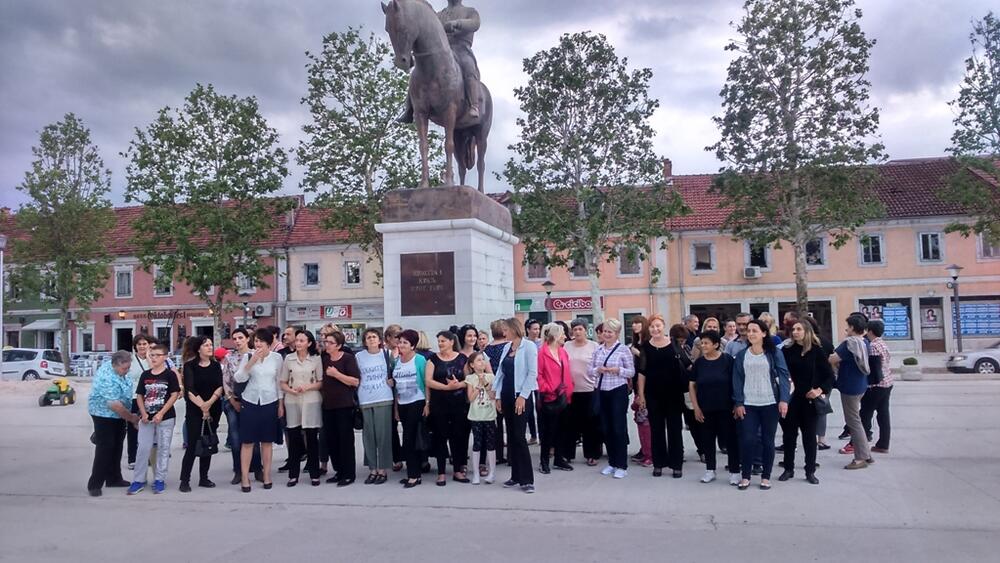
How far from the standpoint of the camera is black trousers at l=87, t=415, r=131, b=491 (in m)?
8.07

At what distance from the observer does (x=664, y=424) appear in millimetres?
8438

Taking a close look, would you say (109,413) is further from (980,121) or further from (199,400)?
(980,121)

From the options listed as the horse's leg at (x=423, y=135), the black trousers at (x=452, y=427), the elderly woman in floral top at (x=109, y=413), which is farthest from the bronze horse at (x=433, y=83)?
the elderly woman in floral top at (x=109, y=413)

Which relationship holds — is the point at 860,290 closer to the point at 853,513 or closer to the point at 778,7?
the point at 778,7

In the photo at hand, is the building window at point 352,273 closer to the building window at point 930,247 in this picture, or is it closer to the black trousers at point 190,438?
the building window at point 930,247

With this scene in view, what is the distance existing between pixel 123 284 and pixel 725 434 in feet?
142

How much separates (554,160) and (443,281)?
706 inches

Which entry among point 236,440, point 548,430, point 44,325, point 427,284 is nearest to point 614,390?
point 548,430

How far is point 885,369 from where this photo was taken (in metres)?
9.34

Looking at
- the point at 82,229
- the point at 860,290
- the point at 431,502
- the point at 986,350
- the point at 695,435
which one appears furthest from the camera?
the point at 860,290

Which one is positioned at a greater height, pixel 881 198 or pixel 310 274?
pixel 881 198

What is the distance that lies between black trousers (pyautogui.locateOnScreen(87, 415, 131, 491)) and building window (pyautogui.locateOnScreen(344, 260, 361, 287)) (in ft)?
108

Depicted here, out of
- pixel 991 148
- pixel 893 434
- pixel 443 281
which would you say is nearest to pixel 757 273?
pixel 991 148

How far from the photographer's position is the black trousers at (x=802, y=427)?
7.94 metres
